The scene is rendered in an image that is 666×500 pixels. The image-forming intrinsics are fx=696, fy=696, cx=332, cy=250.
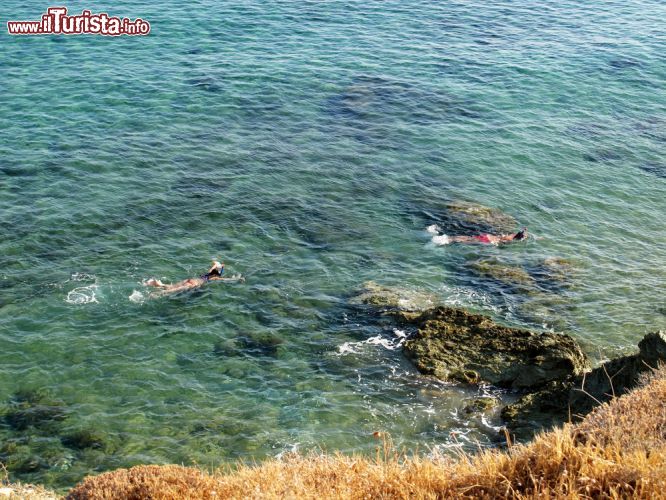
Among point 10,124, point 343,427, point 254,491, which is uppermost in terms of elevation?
point 254,491

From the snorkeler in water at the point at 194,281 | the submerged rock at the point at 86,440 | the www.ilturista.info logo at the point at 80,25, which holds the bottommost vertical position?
the submerged rock at the point at 86,440

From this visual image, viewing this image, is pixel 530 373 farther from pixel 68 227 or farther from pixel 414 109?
pixel 414 109

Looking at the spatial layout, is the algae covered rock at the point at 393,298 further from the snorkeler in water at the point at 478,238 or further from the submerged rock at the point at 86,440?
the submerged rock at the point at 86,440

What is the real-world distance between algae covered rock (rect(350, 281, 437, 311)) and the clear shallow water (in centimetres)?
54

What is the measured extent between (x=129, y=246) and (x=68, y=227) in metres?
2.72

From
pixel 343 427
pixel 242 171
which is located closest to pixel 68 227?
pixel 242 171

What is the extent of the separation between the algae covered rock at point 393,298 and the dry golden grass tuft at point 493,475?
12.2 metres

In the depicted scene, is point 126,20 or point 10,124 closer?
point 10,124

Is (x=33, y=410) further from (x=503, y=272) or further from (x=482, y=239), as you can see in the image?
(x=482, y=239)

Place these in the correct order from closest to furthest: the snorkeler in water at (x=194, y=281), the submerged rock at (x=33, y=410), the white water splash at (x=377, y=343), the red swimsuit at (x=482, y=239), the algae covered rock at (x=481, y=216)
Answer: the submerged rock at (x=33, y=410) → the white water splash at (x=377, y=343) → the snorkeler in water at (x=194, y=281) → the red swimsuit at (x=482, y=239) → the algae covered rock at (x=481, y=216)

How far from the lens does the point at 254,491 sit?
10.7m

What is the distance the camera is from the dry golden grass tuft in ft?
31.0

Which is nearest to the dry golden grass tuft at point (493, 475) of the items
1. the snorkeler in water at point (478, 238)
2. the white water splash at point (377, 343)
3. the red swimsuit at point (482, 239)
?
the white water splash at point (377, 343)

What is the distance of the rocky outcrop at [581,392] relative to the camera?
52.6ft
